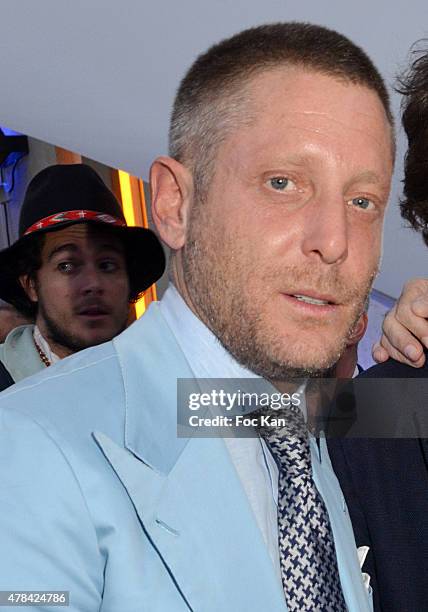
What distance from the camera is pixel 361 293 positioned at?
104 cm

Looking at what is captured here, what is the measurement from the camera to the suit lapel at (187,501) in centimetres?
89

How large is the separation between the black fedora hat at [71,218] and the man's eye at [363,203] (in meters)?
1.35

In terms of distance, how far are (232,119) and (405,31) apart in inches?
41.5

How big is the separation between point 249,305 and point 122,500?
0.25m

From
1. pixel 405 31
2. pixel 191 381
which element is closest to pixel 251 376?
pixel 191 381

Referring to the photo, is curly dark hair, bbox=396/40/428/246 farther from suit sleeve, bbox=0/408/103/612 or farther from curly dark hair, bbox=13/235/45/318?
curly dark hair, bbox=13/235/45/318

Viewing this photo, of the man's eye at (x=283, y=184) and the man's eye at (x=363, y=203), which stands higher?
the man's eye at (x=283, y=184)

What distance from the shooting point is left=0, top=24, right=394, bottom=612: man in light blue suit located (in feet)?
2.80

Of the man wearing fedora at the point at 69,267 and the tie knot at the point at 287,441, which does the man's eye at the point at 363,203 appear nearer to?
the tie knot at the point at 287,441

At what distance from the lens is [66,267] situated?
2332mm

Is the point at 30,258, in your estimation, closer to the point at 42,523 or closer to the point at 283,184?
the point at 283,184

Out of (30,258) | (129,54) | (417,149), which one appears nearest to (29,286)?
(30,258)

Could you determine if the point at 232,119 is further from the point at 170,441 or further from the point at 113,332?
the point at 113,332

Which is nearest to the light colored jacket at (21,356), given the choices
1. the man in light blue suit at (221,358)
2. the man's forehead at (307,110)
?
the man in light blue suit at (221,358)
